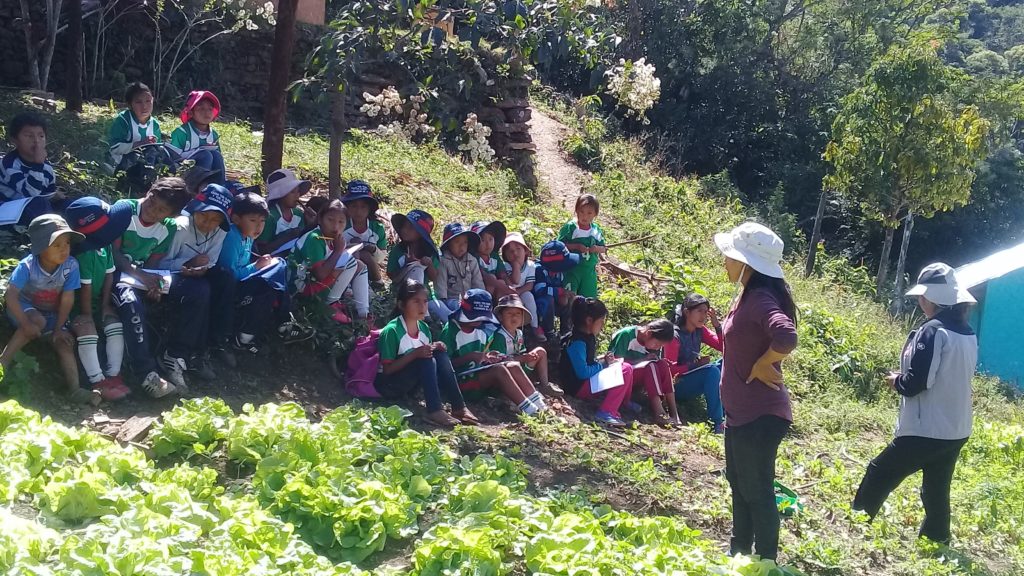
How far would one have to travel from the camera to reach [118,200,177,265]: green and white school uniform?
5625 mm

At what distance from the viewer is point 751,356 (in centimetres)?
432

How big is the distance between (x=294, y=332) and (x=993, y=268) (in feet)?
34.6

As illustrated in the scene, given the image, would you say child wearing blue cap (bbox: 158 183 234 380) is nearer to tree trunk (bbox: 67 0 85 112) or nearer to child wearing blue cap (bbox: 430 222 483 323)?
child wearing blue cap (bbox: 430 222 483 323)

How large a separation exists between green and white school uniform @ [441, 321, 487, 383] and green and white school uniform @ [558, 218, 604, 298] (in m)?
1.57

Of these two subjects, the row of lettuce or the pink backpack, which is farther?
the pink backpack

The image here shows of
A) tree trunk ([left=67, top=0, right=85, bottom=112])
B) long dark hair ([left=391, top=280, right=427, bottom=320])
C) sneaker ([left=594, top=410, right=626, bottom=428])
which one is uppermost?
tree trunk ([left=67, top=0, right=85, bottom=112])

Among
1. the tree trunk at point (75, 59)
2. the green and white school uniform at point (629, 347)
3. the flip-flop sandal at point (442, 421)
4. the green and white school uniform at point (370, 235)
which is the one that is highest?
the tree trunk at point (75, 59)

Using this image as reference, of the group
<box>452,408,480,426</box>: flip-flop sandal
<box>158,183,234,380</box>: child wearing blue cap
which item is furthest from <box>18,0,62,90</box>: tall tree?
<box>452,408,480,426</box>: flip-flop sandal

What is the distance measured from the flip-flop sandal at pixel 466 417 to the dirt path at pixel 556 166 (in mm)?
6967

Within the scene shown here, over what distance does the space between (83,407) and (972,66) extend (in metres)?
30.5

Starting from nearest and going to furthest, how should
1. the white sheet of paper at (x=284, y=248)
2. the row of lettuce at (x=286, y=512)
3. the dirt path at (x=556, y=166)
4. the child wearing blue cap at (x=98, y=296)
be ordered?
the row of lettuce at (x=286, y=512)
the child wearing blue cap at (x=98, y=296)
the white sheet of paper at (x=284, y=248)
the dirt path at (x=556, y=166)

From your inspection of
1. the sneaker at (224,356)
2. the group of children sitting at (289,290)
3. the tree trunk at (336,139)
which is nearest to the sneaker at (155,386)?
the group of children sitting at (289,290)

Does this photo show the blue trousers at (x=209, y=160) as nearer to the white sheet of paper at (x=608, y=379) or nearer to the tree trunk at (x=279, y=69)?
the tree trunk at (x=279, y=69)

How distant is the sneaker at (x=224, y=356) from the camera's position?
603 centimetres
